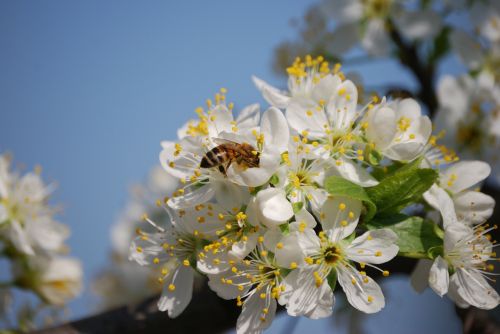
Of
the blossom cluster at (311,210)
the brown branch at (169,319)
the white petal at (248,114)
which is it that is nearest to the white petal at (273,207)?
the blossom cluster at (311,210)

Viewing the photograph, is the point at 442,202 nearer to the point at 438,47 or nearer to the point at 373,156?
the point at 373,156

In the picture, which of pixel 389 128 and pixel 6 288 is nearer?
pixel 389 128

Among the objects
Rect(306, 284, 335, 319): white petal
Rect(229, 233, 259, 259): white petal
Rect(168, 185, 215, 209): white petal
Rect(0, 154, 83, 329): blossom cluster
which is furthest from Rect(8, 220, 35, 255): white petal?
Rect(306, 284, 335, 319): white petal

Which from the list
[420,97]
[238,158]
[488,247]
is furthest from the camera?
[420,97]

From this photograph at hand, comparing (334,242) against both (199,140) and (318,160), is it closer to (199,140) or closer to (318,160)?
(318,160)

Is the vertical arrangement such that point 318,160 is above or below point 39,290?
above

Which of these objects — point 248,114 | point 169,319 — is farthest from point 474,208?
point 169,319

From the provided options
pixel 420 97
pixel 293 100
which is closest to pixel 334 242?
pixel 293 100

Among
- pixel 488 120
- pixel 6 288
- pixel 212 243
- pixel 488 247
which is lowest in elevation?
pixel 488 120

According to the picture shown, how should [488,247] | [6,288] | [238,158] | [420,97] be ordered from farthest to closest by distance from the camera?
1. [420,97]
2. [6,288]
3. [488,247]
4. [238,158]
